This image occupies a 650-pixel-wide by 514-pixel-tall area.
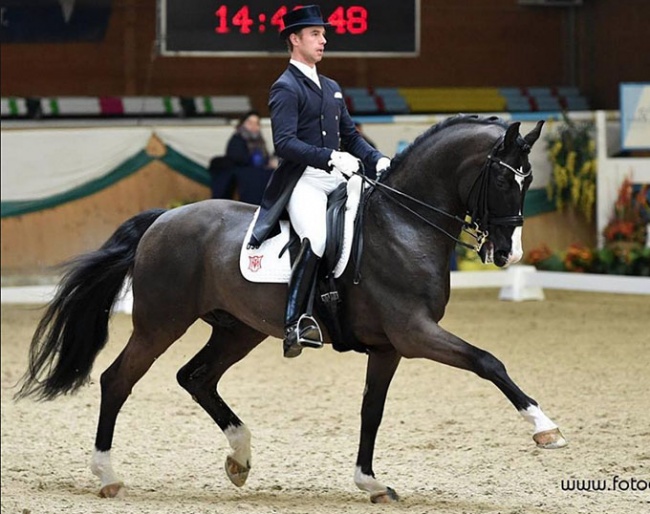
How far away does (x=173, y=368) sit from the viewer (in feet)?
26.1

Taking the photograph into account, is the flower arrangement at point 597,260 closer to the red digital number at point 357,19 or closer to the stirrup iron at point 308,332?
the red digital number at point 357,19

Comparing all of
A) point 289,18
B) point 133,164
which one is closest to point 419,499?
point 289,18

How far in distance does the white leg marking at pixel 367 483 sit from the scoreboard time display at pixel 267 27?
7.73 feet

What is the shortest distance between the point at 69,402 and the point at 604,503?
3.28 m

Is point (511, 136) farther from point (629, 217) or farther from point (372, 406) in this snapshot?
point (629, 217)

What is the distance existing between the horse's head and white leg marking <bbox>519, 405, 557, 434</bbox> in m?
0.51

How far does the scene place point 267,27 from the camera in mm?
6484

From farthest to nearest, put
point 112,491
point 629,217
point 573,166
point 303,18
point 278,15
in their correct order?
point 573,166 < point 629,217 < point 278,15 < point 112,491 < point 303,18

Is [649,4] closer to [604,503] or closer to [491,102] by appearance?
[491,102]

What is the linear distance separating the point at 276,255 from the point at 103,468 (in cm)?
103

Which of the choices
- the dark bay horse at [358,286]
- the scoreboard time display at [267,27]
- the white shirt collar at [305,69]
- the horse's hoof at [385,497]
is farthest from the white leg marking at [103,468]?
the scoreboard time display at [267,27]

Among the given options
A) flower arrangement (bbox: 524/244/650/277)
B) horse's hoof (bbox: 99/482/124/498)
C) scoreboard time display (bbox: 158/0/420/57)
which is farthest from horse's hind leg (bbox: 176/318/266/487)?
flower arrangement (bbox: 524/244/650/277)

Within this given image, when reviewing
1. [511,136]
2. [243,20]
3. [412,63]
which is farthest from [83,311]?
[412,63]

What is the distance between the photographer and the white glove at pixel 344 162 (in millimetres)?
4543
